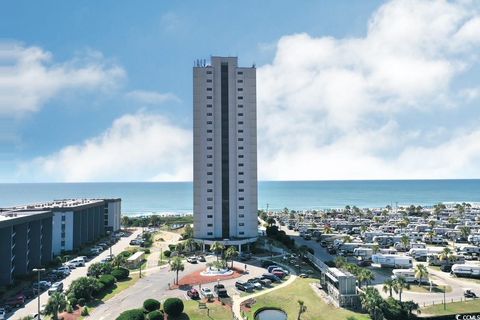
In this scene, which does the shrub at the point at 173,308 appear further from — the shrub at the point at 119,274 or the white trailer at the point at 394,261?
the white trailer at the point at 394,261

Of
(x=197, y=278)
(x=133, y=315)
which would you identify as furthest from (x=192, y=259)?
(x=133, y=315)

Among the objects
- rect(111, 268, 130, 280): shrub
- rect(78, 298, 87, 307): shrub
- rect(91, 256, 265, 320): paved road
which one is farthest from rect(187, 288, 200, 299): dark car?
rect(111, 268, 130, 280): shrub

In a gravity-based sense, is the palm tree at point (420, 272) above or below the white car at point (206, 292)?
above

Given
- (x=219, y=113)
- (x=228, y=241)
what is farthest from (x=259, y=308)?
(x=219, y=113)

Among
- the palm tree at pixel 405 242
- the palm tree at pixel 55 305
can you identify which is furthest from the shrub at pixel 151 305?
the palm tree at pixel 405 242

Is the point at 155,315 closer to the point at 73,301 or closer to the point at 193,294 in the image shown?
the point at 193,294

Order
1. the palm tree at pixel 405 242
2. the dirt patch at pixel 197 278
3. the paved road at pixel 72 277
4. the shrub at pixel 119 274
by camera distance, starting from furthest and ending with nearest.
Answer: the palm tree at pixel 405 242, the shrub at pixel 119 274, the dirt patch at pixel 197 278, the paved road at pixel 72 277
